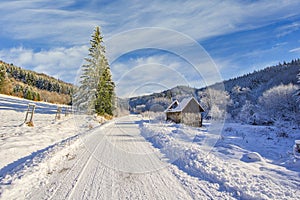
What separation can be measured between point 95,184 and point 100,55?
1014 inches

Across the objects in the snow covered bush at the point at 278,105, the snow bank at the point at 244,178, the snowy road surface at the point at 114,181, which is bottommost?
the snowy road surface at the point at 114,181

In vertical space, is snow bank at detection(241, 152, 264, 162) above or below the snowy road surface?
above

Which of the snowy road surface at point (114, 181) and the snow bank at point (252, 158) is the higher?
the snow bank at point (252, 158)

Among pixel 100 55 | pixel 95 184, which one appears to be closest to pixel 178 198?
pixel 95 184

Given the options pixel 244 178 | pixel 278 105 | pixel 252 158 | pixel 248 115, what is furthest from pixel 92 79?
pixel 278 105

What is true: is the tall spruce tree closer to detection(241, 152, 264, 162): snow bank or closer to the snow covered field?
the snow covered field

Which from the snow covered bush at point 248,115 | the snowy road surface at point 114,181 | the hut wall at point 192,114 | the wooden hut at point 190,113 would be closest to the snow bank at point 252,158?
the snowy road surface at point 114,181

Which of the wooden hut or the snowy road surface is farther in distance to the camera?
the wooden hut

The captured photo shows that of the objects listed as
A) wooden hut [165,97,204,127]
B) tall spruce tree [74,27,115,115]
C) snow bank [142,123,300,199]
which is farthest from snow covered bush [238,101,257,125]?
snow bank [142,123,300,199]

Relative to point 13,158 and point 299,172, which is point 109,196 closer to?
point 13,158

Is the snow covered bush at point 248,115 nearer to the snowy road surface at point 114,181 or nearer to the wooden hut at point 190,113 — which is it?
the wooden hut at point 190,113

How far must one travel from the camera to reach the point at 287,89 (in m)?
43.5

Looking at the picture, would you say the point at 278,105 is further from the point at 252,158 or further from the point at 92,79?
the point at 252,158

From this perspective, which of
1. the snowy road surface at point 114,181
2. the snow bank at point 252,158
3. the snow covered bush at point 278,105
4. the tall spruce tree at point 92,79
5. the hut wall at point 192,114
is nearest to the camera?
the snowy road surface at point 114,181
